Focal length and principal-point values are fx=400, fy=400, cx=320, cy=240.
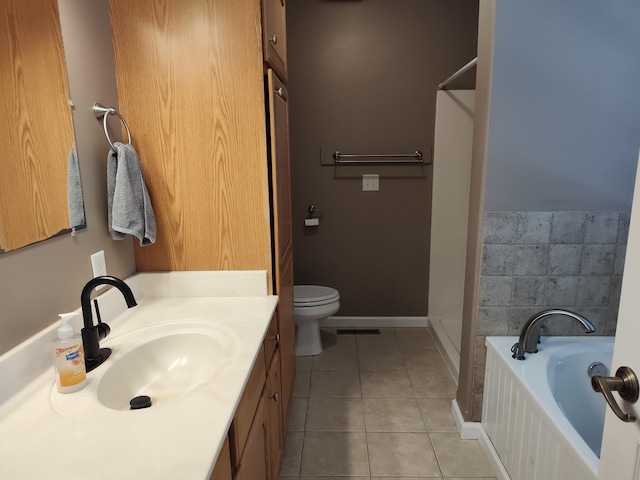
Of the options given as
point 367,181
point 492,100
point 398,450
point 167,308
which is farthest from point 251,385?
point 367,181

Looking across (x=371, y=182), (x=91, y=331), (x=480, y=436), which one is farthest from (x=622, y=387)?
(x=371, y=182)

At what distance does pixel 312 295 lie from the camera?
9.27ft

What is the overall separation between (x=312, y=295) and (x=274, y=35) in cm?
170

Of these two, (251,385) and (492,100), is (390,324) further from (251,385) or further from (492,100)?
(251,385)

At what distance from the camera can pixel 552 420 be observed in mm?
1346

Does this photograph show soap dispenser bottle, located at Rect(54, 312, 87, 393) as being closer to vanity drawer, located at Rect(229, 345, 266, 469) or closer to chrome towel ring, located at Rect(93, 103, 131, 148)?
vanity drawer, located at Rect(229, 345, 266, 469)

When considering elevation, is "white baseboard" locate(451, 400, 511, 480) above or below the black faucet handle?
below

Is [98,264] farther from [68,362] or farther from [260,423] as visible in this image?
[260,423]

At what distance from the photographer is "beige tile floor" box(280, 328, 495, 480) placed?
182cm

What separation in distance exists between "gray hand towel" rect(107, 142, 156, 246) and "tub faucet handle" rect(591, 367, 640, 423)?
1.45 meters

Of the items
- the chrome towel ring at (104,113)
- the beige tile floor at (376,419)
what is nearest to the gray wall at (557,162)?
the beige tile floor at (376,419)

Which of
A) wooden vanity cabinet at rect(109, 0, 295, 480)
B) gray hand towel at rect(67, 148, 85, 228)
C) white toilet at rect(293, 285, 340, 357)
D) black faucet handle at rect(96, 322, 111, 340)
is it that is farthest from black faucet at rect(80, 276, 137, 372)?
white toilet at rect(293, 285, 340, 357)

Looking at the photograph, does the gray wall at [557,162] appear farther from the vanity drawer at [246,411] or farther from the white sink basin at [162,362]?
the white sink basin at [162,362]

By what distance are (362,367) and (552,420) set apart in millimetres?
1469
